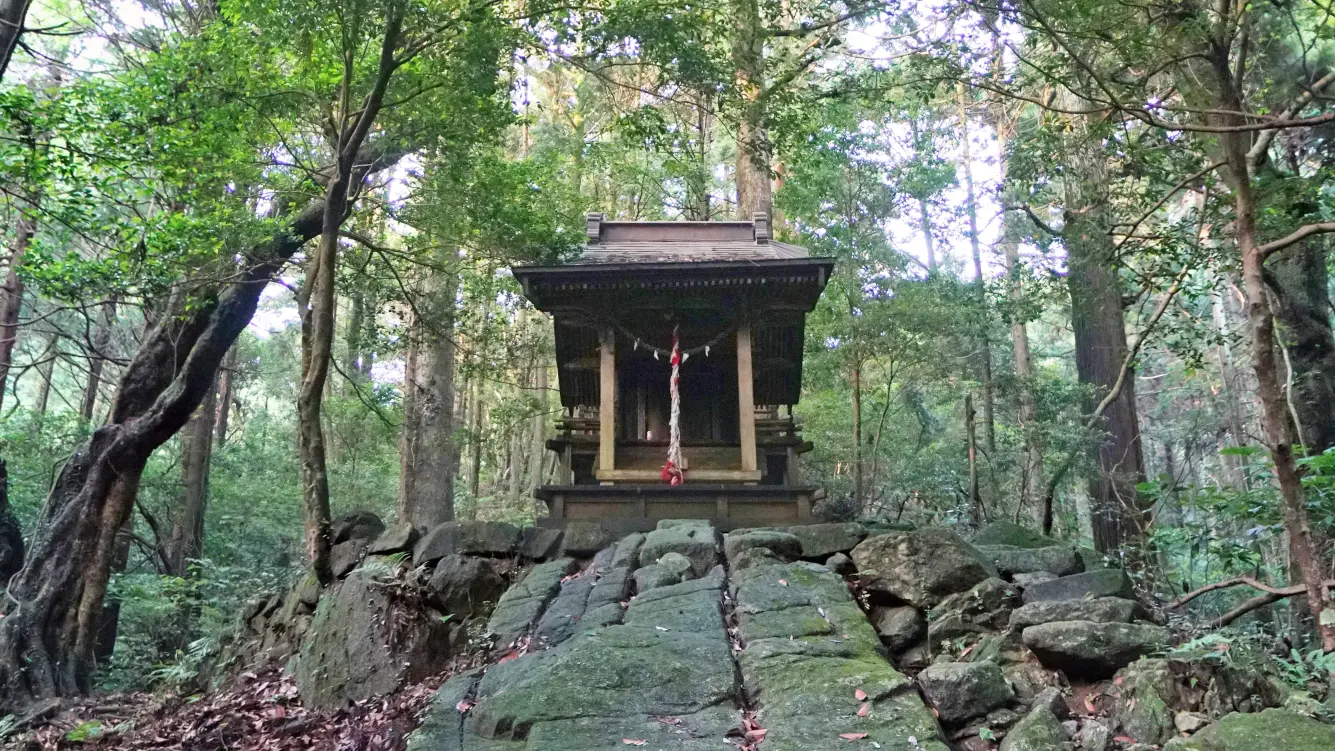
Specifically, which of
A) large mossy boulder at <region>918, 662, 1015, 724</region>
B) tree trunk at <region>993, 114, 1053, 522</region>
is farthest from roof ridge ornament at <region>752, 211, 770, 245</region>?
large mossy boulder at <region>918, 662, 1015, 724</region>

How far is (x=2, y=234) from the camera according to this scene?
7.96 meters

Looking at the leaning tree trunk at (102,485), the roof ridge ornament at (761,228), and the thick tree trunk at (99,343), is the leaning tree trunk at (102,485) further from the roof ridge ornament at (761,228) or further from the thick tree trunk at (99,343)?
the roof ridge ornament at (761,228)

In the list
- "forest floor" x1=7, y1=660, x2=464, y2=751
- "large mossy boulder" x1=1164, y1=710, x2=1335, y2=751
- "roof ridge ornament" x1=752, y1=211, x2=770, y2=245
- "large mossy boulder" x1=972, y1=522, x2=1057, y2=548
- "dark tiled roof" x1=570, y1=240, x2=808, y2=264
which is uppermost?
"roof ridge ornament" x1=752, y1=211, x2=770, y2=245

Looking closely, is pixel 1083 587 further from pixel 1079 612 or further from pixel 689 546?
pixel 689 546

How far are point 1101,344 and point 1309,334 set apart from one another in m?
3.13

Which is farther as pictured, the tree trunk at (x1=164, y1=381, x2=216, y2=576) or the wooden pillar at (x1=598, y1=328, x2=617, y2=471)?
the tree trunk at (x1=164, y1=381, x2=216, y2=576)

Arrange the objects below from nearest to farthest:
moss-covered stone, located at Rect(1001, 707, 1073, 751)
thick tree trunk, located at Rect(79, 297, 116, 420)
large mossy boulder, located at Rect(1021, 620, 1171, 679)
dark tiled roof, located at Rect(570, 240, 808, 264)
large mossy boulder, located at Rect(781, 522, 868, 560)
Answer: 1. moss-covered stone, located at Rect(1001, 707, 1073, 751)
2. large mossy boulder, located at Rect(1021, 620, 1171, 679)
3. large mossy boulder, located at Rect(781, 522, 868, 560)
4. dark tiled roof, located at Rect(570, 240, 808, 264)
5. thick tree trunk, located at Rect(79, 297, 116, 420)

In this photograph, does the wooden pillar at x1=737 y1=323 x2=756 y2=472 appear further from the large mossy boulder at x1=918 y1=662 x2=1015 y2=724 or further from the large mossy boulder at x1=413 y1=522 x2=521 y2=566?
the large mossy boulder at x1=918 y1=662 x2=1015 y2=724

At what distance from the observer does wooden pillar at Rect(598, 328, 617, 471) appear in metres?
9.63

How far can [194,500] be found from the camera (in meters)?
12.8

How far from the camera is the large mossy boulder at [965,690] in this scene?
13.7 feet

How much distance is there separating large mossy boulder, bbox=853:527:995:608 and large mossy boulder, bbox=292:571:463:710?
3.36 meters

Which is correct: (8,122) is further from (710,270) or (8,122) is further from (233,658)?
(710,270)

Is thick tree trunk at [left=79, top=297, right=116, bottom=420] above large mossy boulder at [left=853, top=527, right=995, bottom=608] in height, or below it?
above
